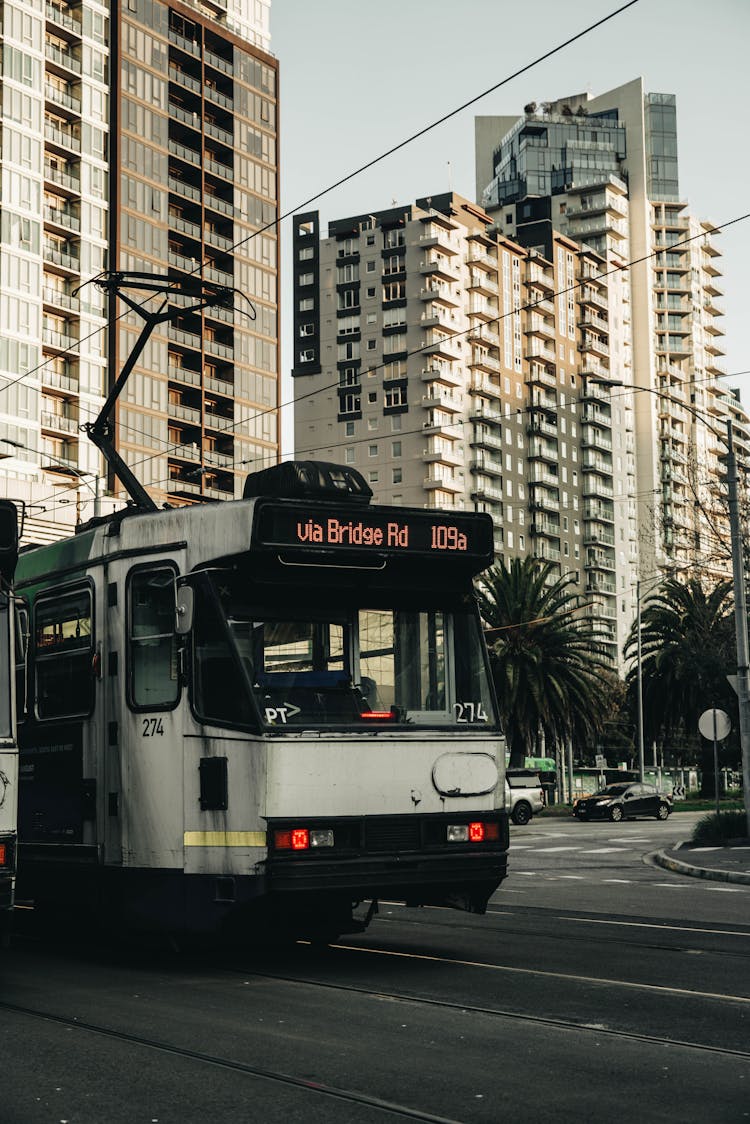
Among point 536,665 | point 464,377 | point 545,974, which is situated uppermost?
point 464,377

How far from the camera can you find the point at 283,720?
10086 mm

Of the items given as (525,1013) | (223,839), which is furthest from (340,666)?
(525,1013)

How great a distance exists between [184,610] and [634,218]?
138m

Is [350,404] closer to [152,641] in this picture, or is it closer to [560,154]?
[560,154]

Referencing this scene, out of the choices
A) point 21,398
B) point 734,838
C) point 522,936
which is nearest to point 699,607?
point 734,838

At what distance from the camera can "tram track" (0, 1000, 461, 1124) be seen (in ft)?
20.7

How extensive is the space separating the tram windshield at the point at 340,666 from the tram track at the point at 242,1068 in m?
2.34

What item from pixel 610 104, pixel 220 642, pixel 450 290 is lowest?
pixel 220 642

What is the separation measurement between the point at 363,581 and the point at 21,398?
62751 millimetres

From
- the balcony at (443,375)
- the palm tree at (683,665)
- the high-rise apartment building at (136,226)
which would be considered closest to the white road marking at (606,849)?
the palm tree at (683,665)

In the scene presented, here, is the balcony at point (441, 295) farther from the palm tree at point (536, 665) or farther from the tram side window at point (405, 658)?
the tram side window at point (405, 658)

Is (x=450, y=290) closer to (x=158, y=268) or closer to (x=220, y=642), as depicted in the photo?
(x=158, y=268)

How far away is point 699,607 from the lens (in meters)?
56.8

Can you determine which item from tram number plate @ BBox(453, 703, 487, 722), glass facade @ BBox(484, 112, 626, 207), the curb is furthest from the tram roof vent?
glass facade @ BBox(484, 112, 626, 207)
